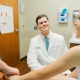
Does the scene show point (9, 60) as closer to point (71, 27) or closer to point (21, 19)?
point (21, 19)

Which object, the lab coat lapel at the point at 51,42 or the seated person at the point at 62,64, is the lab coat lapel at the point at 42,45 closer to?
the lab coat lapel at the point at 51,42

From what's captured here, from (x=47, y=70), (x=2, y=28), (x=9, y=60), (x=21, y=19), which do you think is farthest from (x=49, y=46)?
(x=21, y=19)

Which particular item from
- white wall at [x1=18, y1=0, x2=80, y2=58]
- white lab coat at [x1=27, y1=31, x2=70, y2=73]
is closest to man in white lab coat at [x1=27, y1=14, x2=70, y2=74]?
white lab coat at [x1=27, y1=31, x2=70, y2=73]

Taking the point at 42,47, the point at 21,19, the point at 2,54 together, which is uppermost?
the point at 21,19

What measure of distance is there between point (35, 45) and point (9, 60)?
1.66 meters

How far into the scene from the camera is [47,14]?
3.57 meters

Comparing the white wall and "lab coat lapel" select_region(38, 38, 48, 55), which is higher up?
the white wall

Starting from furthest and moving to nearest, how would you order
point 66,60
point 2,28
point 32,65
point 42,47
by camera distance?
1. point 2,28
2. point 42,47
3. point 32,65
4. point 66,60

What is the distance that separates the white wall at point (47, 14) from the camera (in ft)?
11.0

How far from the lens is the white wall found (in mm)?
3345

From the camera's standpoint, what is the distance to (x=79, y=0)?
3.19 metres

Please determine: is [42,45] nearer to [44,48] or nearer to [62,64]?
[44,48]

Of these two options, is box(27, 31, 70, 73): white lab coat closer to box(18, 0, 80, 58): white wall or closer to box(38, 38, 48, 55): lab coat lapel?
box(38, 38, 48, 55): lab coat lapel

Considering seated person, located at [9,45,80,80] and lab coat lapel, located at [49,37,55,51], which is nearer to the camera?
seated person, located at [9,45,80,80]
